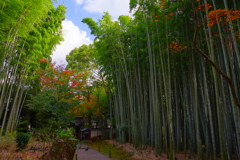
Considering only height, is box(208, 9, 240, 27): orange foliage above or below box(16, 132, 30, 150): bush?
above

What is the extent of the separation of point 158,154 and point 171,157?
0.75 metres

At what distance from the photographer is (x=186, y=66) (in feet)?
18.6

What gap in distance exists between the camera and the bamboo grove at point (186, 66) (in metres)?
3.64

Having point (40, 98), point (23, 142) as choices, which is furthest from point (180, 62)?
point (40, 98)

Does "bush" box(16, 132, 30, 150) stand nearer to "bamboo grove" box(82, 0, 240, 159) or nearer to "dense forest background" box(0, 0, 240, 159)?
"dense forest background" box(0, 0, 240, 159)

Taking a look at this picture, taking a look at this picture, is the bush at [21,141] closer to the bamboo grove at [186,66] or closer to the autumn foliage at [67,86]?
the autumn foliage at [67,86]

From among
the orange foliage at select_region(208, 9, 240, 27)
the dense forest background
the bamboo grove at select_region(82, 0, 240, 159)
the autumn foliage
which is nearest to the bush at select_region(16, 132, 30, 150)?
the dense forest background

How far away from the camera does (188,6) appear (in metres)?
4.23

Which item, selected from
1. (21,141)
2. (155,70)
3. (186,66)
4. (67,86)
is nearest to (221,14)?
(186,66)

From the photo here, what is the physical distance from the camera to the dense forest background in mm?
3965

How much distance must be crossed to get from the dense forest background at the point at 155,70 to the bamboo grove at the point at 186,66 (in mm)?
26

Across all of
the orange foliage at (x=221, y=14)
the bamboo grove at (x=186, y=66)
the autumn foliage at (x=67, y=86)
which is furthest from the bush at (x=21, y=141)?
the orange foliage at (x=221, y=14)

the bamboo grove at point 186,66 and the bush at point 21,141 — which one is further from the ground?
the bamboo grove at point 186,66

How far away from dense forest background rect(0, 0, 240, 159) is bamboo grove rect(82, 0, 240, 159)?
0.03 meters
